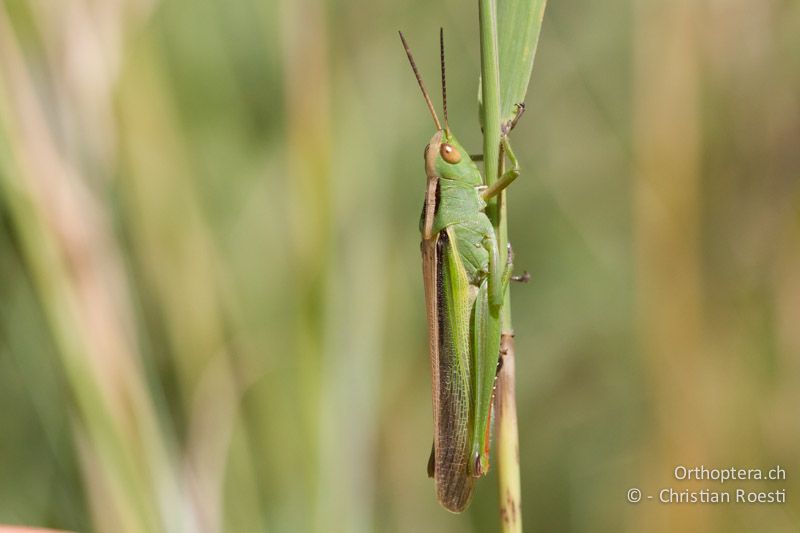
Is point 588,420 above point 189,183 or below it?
below

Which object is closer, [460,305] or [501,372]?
[501,372]

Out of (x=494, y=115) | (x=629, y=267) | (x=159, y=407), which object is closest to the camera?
(x=494, y=115)

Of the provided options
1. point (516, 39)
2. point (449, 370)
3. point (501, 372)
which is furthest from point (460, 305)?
point (516, 39)

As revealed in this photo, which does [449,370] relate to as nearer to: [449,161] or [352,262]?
[449,161]

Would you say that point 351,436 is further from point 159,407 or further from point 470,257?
point 470,257

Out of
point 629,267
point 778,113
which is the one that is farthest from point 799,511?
point 778,113

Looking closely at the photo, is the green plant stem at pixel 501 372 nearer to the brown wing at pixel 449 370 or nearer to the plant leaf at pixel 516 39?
the plant leaf at pixel 516 39

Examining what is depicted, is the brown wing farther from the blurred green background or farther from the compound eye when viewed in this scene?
the blurred green background

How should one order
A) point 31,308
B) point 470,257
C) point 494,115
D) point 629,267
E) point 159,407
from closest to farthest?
point 494,115 → point 470,257 → point 159,407 → point 31,308 → point 629,267
